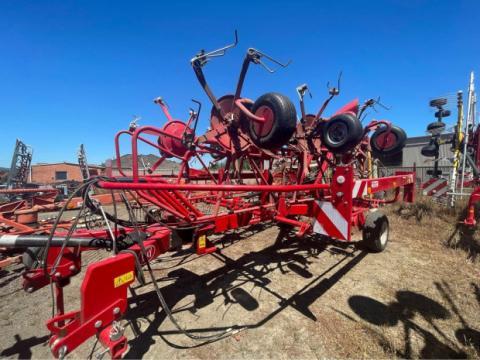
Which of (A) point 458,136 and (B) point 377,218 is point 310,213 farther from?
(A) point 458,136

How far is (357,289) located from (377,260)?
4.23 feet


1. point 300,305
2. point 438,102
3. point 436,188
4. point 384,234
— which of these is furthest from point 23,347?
point 438,102

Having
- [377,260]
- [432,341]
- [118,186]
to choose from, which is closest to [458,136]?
[377,260]

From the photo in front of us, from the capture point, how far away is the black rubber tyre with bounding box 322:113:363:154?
4.35 metres

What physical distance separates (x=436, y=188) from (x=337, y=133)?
4899mm

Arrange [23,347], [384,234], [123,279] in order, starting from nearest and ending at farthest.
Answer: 1. [123,279]
2. [23,347]
3. [384,234]

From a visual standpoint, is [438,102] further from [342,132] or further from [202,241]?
[202,241]

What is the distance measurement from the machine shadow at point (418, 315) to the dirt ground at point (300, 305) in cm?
1

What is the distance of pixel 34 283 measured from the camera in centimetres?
225

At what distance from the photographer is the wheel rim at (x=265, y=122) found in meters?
3.21

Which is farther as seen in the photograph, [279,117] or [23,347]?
[279,117]

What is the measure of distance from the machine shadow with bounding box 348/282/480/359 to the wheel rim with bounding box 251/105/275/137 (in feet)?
8.15

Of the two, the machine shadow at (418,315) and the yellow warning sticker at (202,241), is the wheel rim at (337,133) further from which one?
the yellow warning sticker at (202,241)

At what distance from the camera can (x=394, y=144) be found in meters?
6.11
